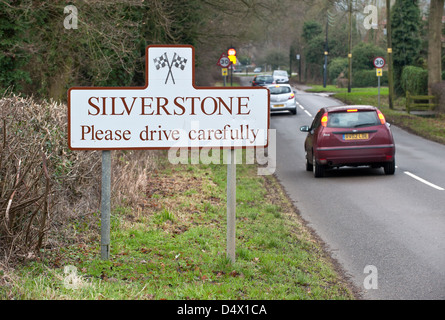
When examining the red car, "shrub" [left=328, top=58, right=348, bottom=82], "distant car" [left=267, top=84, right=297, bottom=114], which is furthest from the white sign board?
"shrub" [left=328, top=58, right=348, bottom=82]

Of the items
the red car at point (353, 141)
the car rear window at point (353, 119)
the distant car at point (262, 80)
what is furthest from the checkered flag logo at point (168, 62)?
the distant car at point (262, 80)

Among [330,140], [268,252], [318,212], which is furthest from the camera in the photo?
[330,140]

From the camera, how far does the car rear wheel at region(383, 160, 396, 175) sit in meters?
16.4

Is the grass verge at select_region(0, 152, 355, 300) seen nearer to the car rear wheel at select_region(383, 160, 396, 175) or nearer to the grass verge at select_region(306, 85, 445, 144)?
the car rear wheel at select_region(383, 160, 396, 175)

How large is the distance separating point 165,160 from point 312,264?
10.3 metres

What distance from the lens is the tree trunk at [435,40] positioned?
3544 centimetres

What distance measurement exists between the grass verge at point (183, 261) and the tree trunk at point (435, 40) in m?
26.5

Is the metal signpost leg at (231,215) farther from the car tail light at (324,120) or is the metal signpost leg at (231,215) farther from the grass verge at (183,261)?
the car tail light at (324,120)

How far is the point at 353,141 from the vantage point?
16281 mm

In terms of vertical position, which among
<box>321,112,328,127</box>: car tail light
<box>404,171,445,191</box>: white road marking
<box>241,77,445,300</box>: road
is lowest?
<box>241,77,445,300</box>: road

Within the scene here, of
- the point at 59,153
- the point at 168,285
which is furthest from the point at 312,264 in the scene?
the point at 59,153

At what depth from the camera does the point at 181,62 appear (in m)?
7.77

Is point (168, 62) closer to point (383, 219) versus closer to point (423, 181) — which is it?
point (383, 219)

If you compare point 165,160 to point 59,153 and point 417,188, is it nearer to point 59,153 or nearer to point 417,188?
point 417,188
